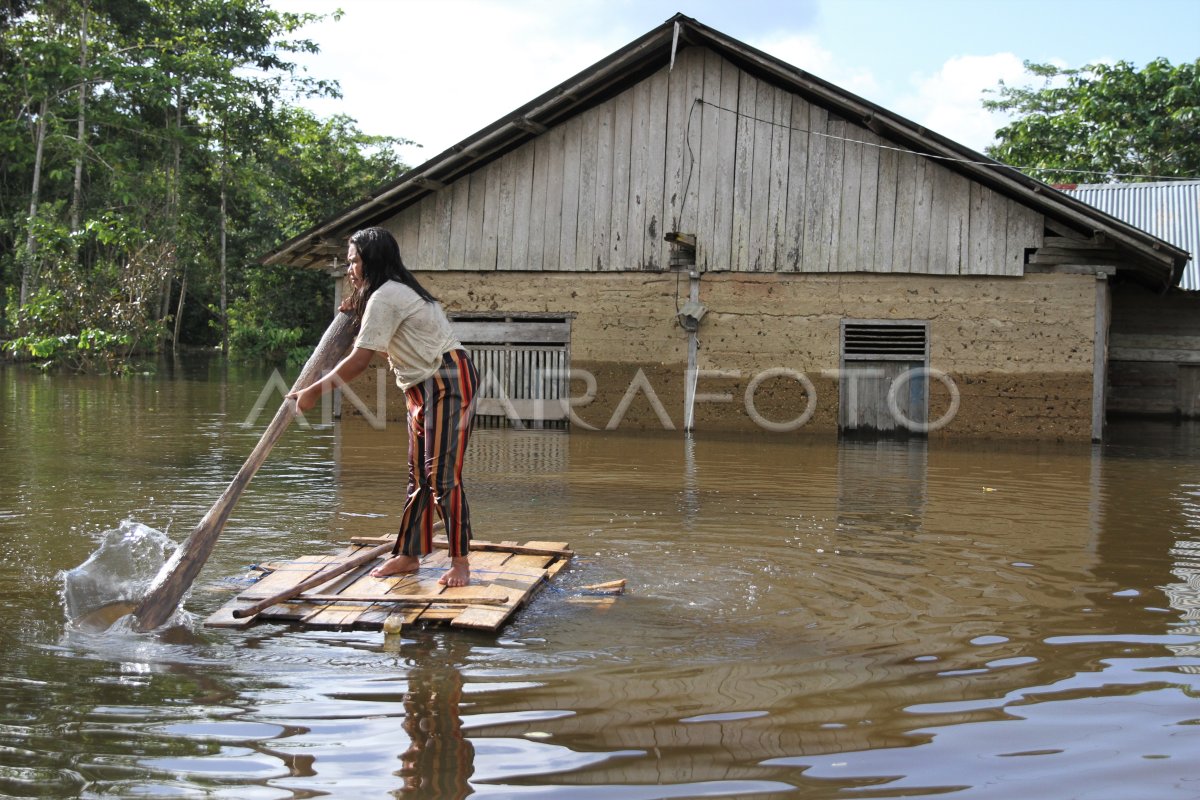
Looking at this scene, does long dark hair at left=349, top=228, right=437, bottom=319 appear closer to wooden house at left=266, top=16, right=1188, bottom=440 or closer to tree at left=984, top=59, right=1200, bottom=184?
wooden house at left=266, top=16, right=1188, bottom=440

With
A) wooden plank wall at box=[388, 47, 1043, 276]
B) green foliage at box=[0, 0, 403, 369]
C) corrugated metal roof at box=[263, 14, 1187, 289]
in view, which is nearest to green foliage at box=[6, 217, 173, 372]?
green foliage at box=[0, 0, 403, 369]

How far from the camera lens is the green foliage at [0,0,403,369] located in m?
27.0

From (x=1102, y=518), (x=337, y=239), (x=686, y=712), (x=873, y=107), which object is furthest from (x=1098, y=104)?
(x=686, y=712)

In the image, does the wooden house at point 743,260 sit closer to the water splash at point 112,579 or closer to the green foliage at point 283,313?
the water splash at point 112,579

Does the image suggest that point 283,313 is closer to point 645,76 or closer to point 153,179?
point 153,179

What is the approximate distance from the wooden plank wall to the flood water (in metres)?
5.55

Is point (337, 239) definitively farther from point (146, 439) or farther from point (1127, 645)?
point (1127, 645)

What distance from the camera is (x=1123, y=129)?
2773cm

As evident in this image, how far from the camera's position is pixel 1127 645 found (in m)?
4.90

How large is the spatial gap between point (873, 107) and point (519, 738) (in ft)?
37.8

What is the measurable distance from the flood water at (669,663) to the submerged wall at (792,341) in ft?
15.6

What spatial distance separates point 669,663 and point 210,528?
226 centimetres

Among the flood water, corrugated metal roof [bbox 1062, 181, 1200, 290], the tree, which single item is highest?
the tree

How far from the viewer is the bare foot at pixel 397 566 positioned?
19.0ft
